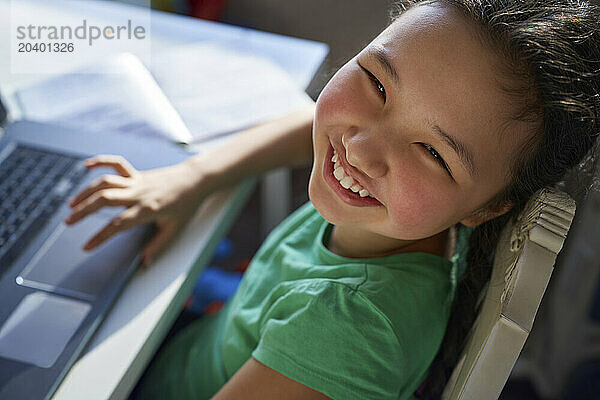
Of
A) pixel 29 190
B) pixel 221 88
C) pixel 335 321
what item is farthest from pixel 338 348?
pixel 221 88

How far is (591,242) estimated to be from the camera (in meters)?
1.37

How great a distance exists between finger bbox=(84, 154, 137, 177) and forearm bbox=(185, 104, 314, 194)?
84 mm

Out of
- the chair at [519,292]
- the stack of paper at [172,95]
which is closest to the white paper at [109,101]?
the stack of paper at [172,95]

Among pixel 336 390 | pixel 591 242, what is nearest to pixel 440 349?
pixel 336 390

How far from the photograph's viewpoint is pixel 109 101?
1104mm

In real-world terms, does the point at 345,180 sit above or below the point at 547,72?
below

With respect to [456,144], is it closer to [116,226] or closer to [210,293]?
[116,226]

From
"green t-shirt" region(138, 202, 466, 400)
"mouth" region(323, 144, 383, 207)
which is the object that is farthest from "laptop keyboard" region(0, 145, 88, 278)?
"mouth" region(323, 144, 383, 207)

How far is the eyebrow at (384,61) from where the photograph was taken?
65 centimetres

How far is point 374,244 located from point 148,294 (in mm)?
280

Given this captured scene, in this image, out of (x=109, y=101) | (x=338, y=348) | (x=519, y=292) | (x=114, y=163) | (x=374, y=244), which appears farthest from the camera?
(x=109, y=101)

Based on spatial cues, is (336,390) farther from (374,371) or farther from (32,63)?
(32,63)

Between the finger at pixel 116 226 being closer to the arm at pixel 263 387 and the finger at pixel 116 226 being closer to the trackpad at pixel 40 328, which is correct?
the trackpad at pixel 40 328

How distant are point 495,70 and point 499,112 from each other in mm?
38
